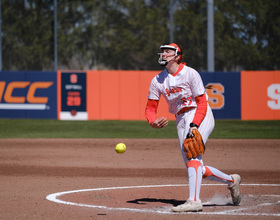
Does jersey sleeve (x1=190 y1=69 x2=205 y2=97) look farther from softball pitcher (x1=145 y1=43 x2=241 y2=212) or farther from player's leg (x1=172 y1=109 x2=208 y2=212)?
player's leg (x1=172 y1=109 x2=208 y2=212)

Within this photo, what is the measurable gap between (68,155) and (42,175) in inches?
119

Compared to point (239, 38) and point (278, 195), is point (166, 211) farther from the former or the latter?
point (239, 38)

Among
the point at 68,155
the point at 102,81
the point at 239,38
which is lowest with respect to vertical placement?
the point at 68,155

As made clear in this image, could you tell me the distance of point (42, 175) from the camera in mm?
10195

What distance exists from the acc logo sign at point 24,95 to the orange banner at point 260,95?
7840 mm

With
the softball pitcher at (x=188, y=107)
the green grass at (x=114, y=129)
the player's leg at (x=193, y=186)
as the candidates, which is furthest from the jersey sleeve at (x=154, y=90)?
the green grass at (x=114, y=129)

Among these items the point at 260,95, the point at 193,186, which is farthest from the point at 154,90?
the point at 260,95

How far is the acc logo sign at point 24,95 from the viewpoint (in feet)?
78.3

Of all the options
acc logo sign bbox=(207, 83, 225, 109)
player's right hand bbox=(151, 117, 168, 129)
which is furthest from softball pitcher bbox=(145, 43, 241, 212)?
acc logo sign bbox=(207, 83, 225, 109)

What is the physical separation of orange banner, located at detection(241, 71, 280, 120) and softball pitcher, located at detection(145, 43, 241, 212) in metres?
16.7

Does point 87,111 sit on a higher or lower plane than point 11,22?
lower

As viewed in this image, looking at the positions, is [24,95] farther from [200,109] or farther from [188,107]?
[200,109]

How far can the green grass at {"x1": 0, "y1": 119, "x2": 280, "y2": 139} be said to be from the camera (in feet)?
58.9

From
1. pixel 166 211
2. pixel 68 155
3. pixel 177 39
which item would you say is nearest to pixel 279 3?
pixel 177 39
